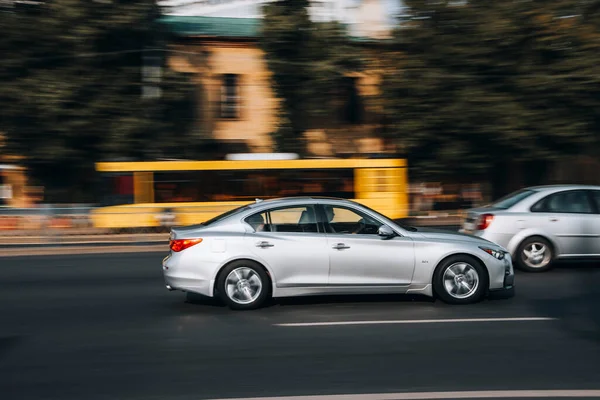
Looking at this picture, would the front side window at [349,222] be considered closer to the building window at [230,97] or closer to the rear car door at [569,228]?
the rear car door at [569,228]

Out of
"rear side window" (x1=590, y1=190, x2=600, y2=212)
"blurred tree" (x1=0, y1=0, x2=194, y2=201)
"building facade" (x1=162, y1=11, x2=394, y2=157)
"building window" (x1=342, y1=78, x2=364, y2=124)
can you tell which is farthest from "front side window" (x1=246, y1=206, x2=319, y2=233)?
"building window" (x1=342, y1=78, x2=364, y2=124)

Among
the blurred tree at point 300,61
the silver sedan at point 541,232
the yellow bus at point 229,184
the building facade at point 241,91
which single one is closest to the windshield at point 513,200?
the silver sedan at point 541,232

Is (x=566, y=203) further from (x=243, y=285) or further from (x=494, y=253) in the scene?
(x=243, y=285)

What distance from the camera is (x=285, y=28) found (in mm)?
29203

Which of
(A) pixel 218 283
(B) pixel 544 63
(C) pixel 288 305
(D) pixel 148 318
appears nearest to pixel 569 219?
(C) pixel 288 305

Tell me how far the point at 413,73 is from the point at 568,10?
592 centimetres

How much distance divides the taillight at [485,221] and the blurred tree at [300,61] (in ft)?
56.9

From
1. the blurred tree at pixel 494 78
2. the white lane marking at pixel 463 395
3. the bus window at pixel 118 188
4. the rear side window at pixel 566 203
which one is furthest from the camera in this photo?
the blurred tree at pixel 494 78

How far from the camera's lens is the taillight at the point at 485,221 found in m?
12.5

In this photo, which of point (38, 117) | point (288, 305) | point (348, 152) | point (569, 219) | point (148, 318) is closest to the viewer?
point (148, 318)

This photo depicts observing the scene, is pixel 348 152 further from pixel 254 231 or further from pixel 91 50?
pixel 254 231

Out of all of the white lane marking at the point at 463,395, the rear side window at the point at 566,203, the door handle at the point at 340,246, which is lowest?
the white lane marking at the point at 463,395

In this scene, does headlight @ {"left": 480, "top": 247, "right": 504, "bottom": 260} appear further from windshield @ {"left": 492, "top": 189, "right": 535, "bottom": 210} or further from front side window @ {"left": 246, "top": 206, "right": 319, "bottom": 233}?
windshield @ {"left": 492, "top": 189, "right": 535, "bottom": 210}

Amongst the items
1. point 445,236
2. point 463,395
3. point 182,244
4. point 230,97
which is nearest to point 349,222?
point 445,236
